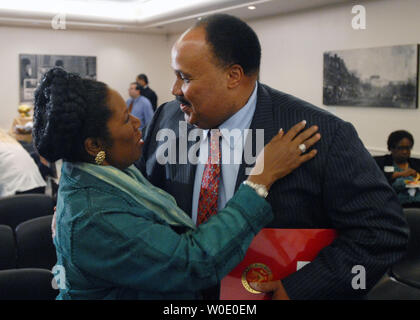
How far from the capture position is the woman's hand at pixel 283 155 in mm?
1304

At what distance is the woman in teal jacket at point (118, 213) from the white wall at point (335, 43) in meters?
5.43

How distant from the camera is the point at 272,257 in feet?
4.48

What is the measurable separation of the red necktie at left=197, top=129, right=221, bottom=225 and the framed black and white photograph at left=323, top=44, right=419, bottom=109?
523 centimetres

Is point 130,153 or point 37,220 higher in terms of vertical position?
point 130,153

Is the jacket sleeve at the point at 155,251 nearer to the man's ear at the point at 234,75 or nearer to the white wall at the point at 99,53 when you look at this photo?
the man's ear at the point at 234,75

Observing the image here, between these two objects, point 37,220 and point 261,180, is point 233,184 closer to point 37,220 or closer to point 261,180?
point 261,180

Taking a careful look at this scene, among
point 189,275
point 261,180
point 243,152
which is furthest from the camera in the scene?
point 243,152

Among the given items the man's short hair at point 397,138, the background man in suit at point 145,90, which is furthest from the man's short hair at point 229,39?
the background man in suit at point 145,90

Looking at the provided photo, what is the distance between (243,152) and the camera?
1471 mm

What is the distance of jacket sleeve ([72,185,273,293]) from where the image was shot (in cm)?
117

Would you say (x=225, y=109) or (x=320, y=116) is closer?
(x=320, y=116)

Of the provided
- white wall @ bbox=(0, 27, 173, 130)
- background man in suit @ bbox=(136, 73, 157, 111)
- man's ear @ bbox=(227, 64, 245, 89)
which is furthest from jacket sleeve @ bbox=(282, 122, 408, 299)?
white wall @ bbox=(0, 27, 173, 130)
